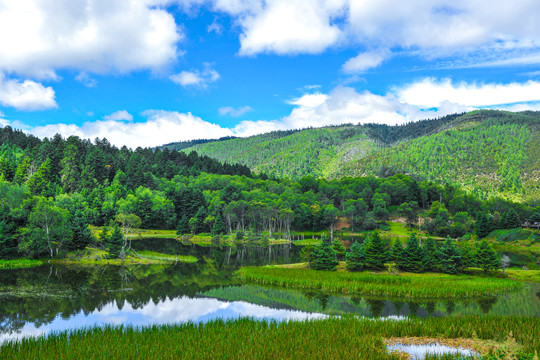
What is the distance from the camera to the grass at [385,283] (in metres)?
36.0

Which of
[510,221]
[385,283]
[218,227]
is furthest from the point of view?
[218,227]

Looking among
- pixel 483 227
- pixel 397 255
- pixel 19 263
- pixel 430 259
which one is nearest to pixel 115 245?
pixel 19 263

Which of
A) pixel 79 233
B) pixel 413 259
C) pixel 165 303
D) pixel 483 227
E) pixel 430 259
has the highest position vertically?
pixel 79 233

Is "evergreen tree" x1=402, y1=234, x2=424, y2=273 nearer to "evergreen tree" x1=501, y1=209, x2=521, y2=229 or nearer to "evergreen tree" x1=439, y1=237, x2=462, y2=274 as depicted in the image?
"evergreen tree" x1=439, y1=237, x2=462, y2=274

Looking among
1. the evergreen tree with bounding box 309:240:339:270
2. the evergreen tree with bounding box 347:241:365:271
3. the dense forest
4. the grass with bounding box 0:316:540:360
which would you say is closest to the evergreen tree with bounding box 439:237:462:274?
the evergreen tree with bounding box 347:241:365:271

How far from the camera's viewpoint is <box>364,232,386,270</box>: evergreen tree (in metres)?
46.5

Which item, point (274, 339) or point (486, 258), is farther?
point (486, 258)

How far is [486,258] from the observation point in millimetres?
46781

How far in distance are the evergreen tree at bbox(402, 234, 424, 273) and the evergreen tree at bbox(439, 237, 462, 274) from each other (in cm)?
285

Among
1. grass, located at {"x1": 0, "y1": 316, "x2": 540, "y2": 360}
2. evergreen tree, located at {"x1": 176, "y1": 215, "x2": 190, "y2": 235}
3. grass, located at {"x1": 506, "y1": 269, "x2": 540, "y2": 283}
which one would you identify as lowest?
grass, located at {"x1": 506, "y1": 269, "x2": 540, "y2": 283}

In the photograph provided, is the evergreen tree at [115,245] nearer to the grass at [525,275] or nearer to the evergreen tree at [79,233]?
the evergreen tree at [79,233]

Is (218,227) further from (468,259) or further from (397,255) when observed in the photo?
(468,259)

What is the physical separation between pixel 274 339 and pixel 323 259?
29.9m

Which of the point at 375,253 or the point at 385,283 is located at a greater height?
the point at 375,253
